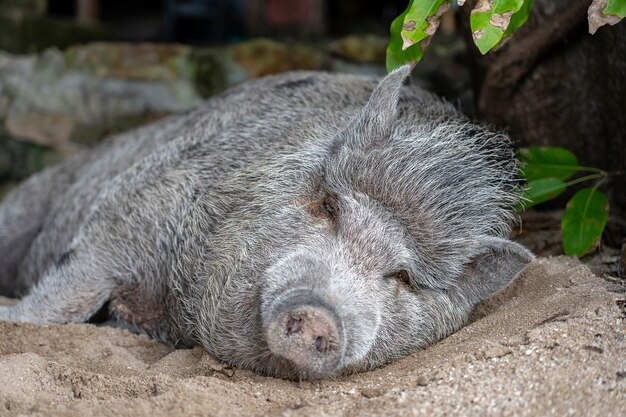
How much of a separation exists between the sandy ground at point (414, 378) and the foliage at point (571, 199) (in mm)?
374

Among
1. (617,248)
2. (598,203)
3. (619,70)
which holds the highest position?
(619,70)

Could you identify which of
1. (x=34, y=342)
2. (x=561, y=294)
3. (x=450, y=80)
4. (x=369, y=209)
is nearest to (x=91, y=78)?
(x=450, y=80)

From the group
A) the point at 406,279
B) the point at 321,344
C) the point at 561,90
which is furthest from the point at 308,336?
the point at 561,90

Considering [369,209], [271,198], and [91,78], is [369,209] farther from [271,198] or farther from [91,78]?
[91,78]

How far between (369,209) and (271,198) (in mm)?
531

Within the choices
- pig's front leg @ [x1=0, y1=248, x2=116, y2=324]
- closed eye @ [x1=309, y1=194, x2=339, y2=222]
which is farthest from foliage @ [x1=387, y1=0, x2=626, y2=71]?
pig's front leg @ [x1=0, y1=248, x2=116, y2=324]

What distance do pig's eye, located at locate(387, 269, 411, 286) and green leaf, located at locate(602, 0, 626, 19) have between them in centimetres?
139

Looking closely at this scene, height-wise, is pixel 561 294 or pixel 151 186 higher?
pixel 151 186

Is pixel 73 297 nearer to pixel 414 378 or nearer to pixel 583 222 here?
pixel 414 378

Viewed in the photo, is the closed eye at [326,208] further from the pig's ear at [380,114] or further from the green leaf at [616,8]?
the green leaf at [616,8]

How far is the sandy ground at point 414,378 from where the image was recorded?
2.61 metres

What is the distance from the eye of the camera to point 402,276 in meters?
3.49

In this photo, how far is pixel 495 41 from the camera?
128 inches

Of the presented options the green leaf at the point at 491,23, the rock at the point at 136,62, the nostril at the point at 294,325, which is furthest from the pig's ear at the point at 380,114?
the rock at the point at 136,62
